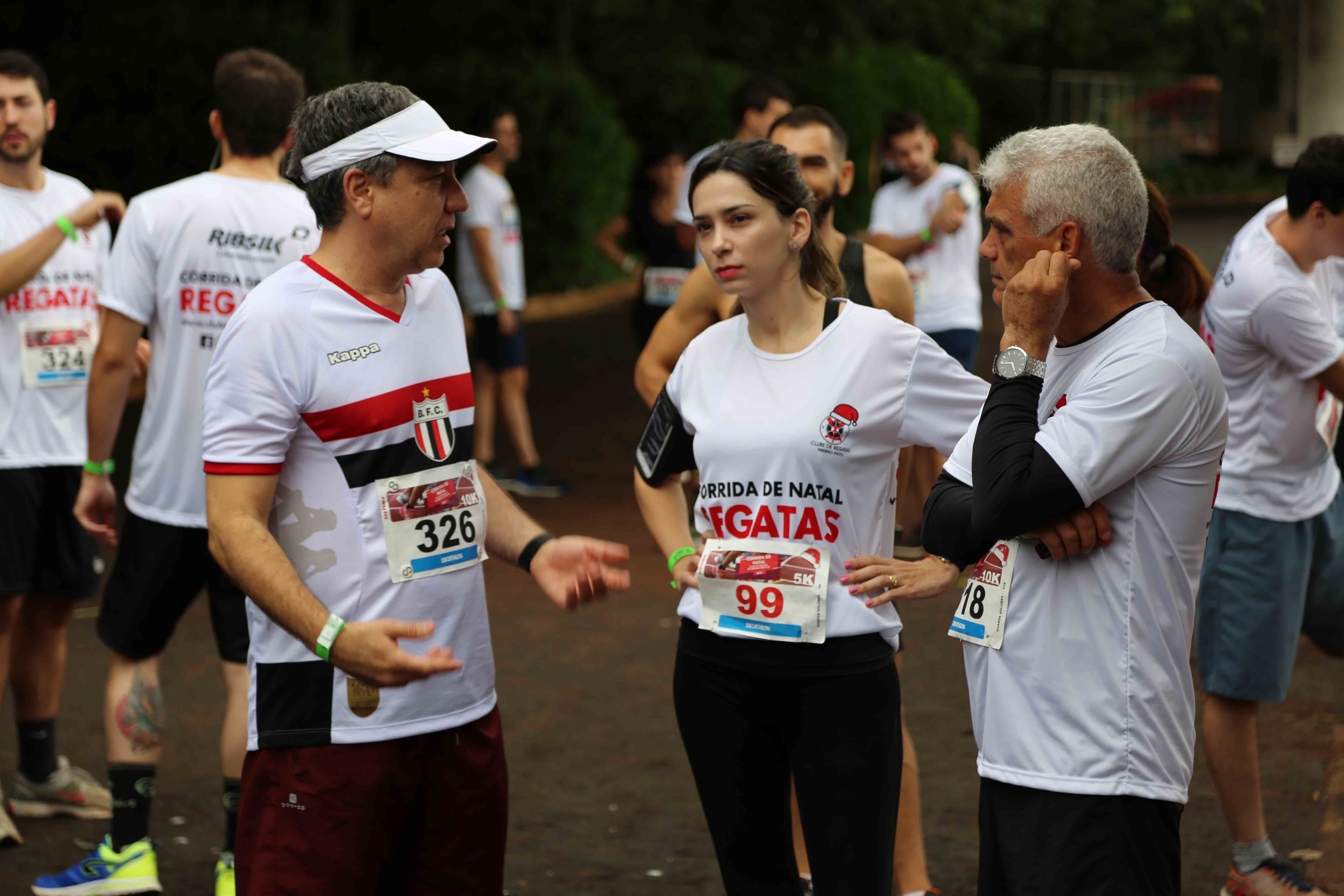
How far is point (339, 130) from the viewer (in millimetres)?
3074

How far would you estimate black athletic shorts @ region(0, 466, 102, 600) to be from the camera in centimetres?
518

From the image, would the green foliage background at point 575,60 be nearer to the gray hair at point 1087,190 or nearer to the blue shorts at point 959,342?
the blue shorts at point 959,342

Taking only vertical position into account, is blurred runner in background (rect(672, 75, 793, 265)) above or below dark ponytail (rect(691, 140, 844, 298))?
above

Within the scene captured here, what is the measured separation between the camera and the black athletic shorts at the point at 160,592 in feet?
15.3

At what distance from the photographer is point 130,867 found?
4.62m

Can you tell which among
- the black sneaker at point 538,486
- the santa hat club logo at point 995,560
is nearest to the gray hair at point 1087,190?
the santa hat club logo at point 995,560

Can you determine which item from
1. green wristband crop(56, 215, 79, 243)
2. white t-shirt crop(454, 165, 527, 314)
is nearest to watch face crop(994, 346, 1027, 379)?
green wristband crop(56, 215, 79, 243)

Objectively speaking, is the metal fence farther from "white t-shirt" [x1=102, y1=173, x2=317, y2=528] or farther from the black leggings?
the black leggings

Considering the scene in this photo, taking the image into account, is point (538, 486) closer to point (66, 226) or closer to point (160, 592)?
point (66, 226)

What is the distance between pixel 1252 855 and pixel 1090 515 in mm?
2336

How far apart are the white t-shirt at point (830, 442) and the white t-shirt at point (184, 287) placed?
1.76 metres

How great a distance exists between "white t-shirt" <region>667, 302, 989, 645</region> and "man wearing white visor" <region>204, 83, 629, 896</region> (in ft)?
1.45

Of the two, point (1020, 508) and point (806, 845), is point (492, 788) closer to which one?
point (806, 845)

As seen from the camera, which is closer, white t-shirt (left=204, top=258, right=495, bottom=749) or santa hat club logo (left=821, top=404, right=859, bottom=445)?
white t-shirt (left=204, top=258, right=495, bottom=749)
